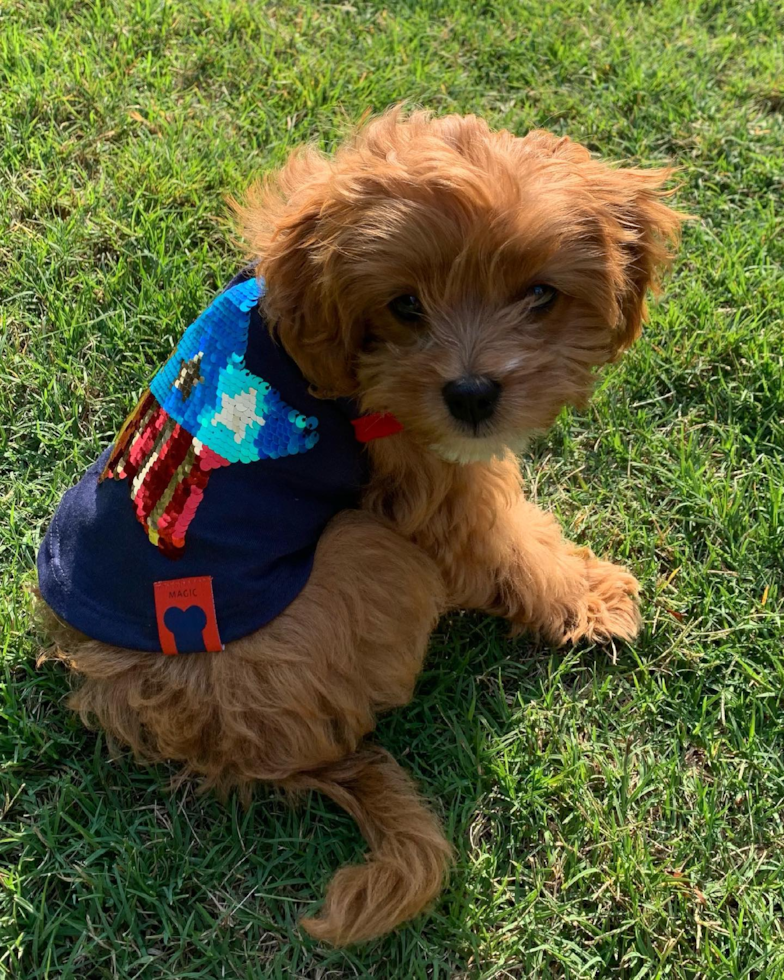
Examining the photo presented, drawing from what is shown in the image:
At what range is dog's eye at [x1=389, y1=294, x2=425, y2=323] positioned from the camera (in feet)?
7.03

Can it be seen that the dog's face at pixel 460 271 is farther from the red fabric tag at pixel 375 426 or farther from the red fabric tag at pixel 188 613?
the red fabric tag at pixel 188 613

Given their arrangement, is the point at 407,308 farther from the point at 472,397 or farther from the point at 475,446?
the point at 475,446

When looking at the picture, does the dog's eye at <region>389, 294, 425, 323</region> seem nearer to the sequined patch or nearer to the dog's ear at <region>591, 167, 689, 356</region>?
the sequined patch

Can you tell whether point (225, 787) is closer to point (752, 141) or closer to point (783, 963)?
point (783, 963)

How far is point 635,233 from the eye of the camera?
2.23 m

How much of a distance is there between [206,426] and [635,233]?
4.17 ft

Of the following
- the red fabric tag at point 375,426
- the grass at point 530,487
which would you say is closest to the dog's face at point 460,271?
the red fabric tag at point 375,426

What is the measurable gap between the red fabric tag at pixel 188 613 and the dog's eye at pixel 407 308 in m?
0.89

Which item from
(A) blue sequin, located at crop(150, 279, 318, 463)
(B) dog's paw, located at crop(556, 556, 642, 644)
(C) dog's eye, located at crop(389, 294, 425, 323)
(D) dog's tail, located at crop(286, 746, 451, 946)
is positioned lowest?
(D) dog's tail, located at crop(286, 746, 451, 946)

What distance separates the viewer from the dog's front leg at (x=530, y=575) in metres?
2.77

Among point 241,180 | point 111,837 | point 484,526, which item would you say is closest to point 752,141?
point 241,180

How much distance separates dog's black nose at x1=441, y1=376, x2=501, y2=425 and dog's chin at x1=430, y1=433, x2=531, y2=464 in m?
0.07

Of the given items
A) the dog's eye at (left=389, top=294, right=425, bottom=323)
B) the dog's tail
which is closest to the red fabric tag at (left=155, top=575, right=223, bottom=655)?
the dog's tail

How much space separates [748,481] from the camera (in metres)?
3.33
